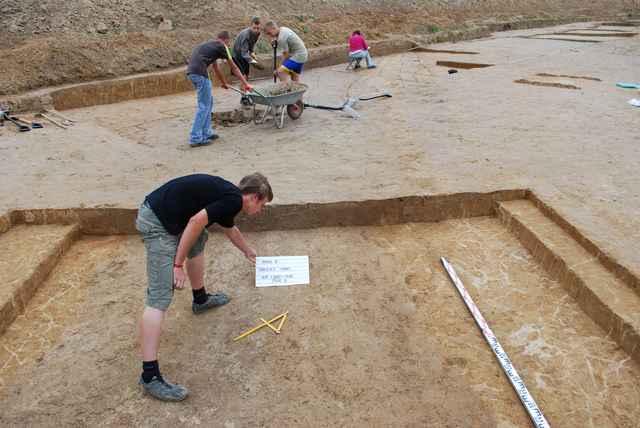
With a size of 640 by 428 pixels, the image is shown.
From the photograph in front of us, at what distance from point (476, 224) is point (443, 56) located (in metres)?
11.0

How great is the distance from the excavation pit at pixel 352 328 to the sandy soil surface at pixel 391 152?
29 centimetres

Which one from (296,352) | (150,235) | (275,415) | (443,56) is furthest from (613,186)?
(443,56)

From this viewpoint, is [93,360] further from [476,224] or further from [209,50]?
[209,50]

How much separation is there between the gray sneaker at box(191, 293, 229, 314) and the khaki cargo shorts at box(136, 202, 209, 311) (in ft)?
2.32

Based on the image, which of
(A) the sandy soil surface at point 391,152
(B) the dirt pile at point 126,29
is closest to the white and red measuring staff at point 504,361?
(A) the sandy soil surface at point 391,152

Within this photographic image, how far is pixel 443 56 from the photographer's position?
14.0 meters

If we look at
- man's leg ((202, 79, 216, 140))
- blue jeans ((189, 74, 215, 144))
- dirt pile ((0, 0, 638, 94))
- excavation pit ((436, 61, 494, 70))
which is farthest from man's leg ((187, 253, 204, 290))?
excavation pit ((436, 61, 494, 70))

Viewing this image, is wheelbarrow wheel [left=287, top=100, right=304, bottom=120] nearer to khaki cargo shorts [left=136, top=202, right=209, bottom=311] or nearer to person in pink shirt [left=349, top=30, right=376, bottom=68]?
khaki cargo shorts [left=136, top=202, right=209, bottom=311]

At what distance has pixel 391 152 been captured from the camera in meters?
5.47

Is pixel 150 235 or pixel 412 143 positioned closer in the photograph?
pixel 150 235

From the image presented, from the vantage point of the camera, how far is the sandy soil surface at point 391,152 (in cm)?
434

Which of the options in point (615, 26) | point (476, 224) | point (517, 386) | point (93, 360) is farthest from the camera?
point (615, 26)

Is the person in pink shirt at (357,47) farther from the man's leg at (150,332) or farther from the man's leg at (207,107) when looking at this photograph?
the man's leg at (150,332)

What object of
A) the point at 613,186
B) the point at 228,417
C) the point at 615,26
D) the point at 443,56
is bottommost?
the point at 228,417
